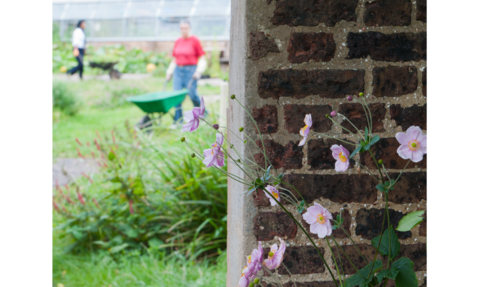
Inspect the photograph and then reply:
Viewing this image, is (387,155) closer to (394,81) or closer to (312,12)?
(394,81)

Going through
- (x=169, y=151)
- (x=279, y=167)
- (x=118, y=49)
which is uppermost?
(x=118, y=49)

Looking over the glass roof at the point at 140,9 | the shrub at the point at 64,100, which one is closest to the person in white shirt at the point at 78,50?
the glass roof at the point at 140,9

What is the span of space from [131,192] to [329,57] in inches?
75.8

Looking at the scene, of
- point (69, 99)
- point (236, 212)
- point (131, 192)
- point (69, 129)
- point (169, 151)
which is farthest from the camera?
point (69, 99)

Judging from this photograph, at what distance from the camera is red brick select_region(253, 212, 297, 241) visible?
38.5 inches

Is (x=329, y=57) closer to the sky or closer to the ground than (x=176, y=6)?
closer to the ground

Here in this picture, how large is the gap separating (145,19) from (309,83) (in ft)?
32.3

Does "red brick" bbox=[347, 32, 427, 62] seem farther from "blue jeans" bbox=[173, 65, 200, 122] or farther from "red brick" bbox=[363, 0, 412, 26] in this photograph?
"blue jeans" bbox=[173, 65, 200, 122]

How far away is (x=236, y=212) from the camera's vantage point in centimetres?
105

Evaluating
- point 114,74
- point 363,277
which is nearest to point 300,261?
point 363,277

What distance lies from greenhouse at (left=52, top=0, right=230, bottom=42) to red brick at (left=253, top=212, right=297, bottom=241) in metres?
8.98

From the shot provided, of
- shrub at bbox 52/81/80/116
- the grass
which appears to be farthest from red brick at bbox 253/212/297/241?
shrub at bbox 52/81/80/116

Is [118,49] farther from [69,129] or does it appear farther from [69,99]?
[69,129]
